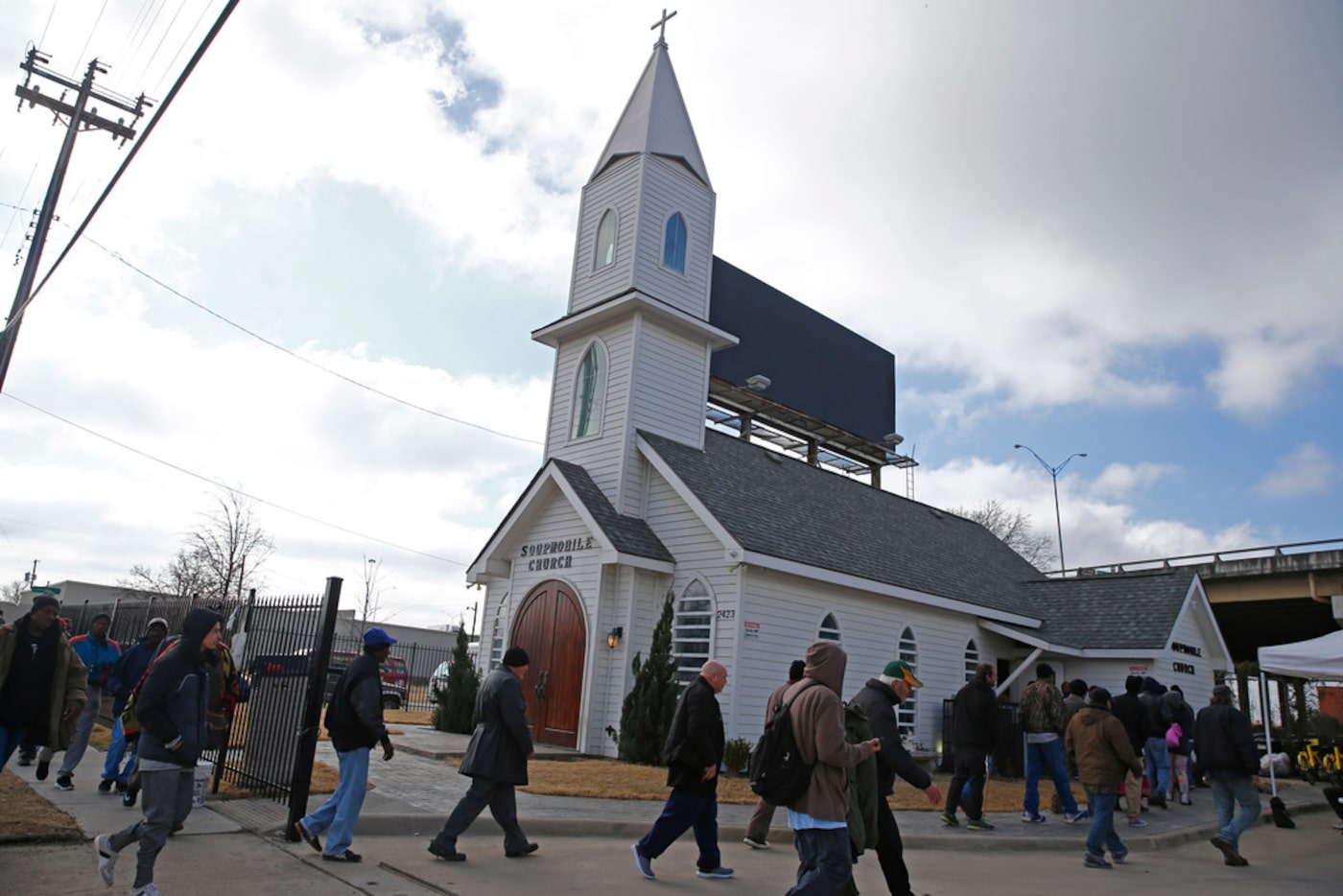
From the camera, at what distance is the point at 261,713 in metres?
9.88

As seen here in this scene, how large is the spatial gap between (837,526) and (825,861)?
15261mm

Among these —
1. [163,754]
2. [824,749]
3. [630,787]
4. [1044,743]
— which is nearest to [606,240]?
[630,787]

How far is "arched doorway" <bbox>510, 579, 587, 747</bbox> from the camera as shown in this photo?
16797 mm

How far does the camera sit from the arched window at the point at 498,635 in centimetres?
1941

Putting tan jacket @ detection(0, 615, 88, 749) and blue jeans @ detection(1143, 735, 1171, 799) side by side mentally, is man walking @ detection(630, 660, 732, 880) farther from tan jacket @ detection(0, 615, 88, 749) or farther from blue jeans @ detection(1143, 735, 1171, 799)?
blue jeans @ detection(1143, 735, 1171, 799)

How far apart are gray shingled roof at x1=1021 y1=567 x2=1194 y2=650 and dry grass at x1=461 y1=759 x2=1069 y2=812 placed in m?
7.39

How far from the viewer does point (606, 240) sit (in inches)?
798

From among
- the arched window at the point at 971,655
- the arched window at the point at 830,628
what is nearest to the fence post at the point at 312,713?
the arched window at the point at 830,628

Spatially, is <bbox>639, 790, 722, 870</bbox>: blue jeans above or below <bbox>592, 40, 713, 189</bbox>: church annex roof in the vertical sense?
below

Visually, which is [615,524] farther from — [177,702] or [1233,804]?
[177,702]

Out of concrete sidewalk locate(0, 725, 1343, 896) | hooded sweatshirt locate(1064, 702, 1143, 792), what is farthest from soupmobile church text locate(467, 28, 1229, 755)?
hooded sweatshirt locate(1064, 702, 1143, 792)

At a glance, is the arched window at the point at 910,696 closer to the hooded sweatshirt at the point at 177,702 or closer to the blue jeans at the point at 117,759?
the blue jeans at the point at 117,759

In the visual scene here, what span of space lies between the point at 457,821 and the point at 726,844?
310 cm

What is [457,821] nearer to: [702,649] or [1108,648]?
[702,649]
